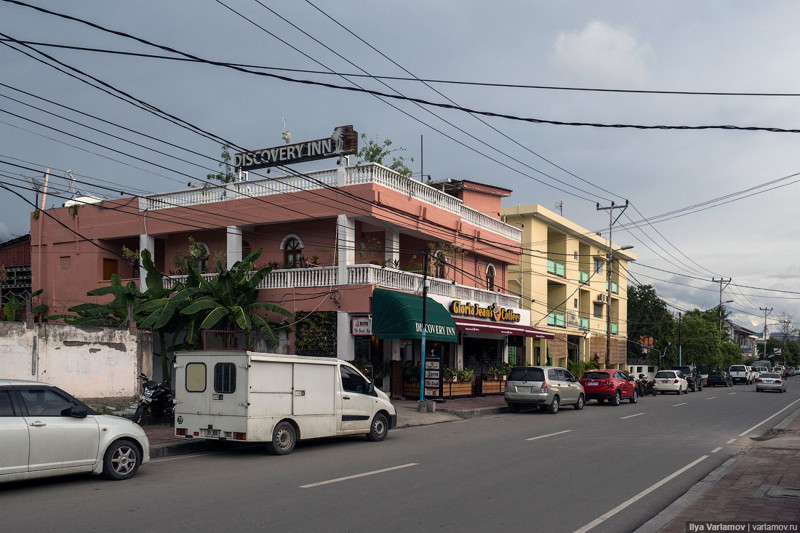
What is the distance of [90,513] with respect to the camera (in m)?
8.30

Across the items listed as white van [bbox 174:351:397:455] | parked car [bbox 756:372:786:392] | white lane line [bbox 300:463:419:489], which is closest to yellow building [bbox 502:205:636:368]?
parked car [bbox 756:372:786:392]

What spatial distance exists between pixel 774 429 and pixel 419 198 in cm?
1515

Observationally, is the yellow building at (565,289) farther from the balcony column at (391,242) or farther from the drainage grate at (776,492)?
the drainage grate at (776,492)

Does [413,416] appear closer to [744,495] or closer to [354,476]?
[354,476]

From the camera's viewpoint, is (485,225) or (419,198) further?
(485,225)

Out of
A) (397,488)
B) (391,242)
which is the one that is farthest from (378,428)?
(391,242)

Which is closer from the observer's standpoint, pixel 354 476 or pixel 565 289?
pixel 354 476

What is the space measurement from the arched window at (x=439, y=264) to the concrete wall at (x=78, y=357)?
517 inches

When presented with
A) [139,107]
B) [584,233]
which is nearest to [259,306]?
[139,107]

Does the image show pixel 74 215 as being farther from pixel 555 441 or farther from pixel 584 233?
pixel 584 233

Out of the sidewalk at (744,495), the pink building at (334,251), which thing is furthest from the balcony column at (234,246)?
the sidewalk at (744,495)

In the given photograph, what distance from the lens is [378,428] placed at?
16297mm

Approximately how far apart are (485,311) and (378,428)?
1646 centimetres

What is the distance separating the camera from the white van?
13.3 meters
